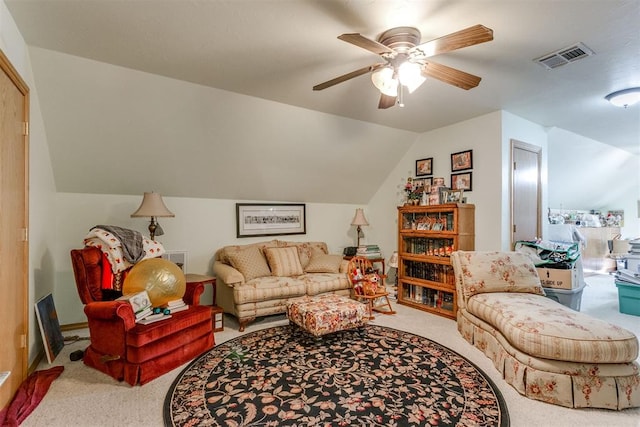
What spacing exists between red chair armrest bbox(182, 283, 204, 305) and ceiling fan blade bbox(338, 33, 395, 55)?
257cm

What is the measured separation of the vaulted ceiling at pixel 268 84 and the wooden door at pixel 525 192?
51cm

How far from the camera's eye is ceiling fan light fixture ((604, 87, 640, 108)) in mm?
3285

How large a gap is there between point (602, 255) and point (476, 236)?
525 centimetres

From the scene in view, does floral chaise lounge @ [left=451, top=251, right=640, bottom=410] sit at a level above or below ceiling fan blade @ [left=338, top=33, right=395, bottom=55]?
below

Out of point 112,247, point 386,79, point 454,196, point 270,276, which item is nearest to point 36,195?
point 112,247

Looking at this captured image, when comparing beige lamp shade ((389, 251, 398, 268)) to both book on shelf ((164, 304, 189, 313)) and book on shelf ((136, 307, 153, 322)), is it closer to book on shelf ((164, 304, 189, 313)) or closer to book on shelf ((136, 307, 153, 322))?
book on shelf ((164, 304, 189, 313))

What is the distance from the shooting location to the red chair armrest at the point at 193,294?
304cm

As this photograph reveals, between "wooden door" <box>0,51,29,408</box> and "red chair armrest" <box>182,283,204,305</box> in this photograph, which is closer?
"wooden door" <box>0,51,29,408</box>

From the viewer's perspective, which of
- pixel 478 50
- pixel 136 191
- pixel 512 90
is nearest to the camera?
pixel 478 50

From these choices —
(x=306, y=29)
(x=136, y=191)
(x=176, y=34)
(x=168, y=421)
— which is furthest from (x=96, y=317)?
(x=306, y=29)

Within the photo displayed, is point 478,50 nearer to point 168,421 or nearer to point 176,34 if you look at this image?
point 176,34

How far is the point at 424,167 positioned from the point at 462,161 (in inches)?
26.5

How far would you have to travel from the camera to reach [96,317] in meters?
2.55

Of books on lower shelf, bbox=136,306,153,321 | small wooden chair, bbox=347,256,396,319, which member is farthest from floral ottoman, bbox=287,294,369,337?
books on lower shelf, bbox=136,306,153,321
